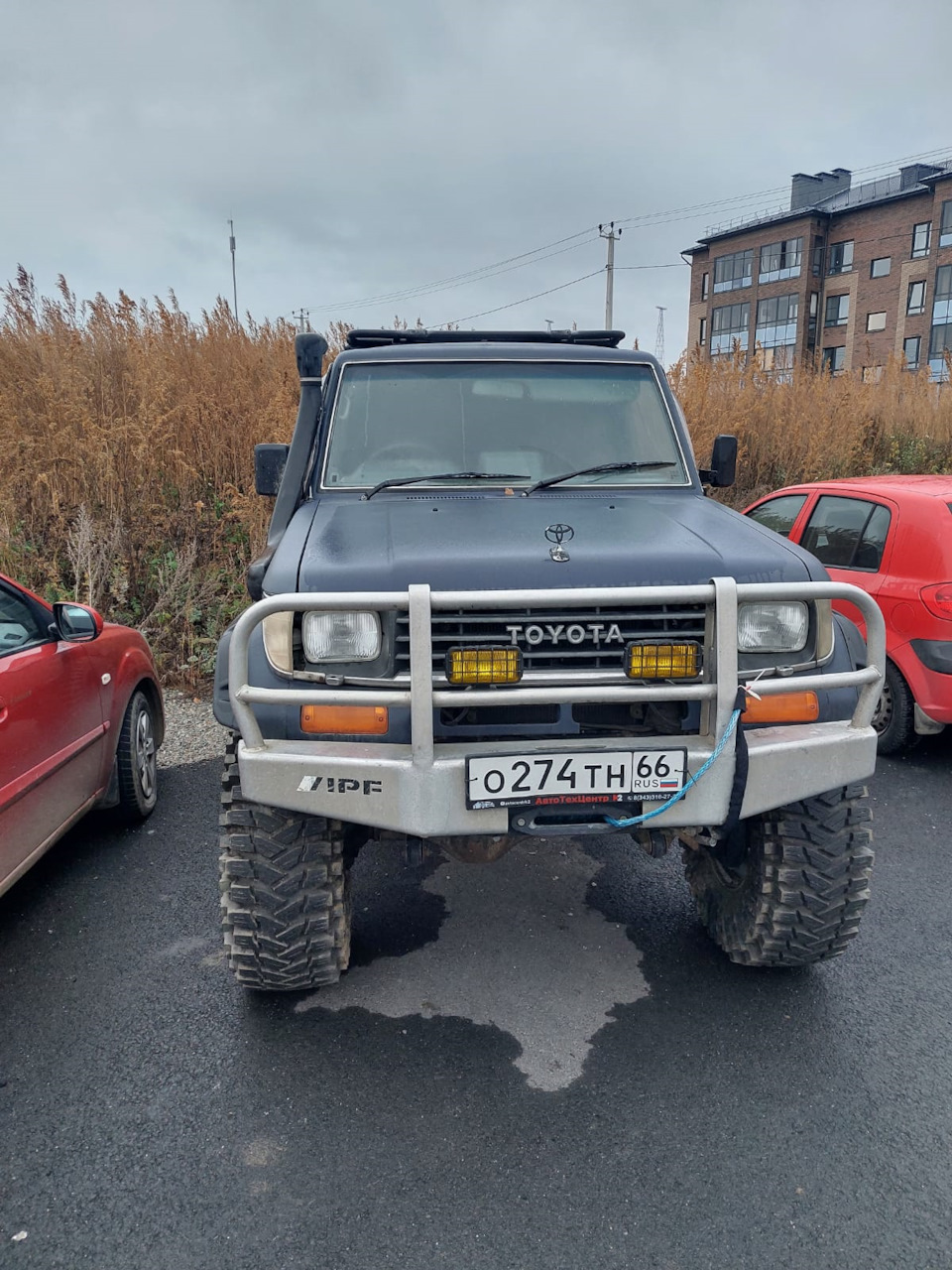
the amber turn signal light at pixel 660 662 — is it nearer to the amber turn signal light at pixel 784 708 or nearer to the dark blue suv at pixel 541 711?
the dark blue suv at pixel 541 711

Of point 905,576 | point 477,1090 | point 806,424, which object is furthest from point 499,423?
point 806,424

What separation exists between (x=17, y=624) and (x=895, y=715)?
15.6 ft

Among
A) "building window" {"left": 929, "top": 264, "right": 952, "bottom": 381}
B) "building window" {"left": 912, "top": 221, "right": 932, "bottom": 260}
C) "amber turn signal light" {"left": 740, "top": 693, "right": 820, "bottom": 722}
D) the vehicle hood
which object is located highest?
"building window" {"left": 912, "top": 221, "right": 932, "bottom": 260}

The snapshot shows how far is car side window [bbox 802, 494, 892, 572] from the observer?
535 cm

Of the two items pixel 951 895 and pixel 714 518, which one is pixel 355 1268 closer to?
pixel 714 518

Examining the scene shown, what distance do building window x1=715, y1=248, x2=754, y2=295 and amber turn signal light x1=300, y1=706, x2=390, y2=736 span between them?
2363 inches

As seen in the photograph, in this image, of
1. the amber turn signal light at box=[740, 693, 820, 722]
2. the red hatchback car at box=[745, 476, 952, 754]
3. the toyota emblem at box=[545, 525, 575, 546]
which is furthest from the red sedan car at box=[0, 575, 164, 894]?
the red hatchback car at box=[745, 476, 952, 754]

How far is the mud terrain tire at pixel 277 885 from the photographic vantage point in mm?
2635

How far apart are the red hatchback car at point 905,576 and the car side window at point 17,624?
445cm

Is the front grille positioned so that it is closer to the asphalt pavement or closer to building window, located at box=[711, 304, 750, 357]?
the asphalt pavement

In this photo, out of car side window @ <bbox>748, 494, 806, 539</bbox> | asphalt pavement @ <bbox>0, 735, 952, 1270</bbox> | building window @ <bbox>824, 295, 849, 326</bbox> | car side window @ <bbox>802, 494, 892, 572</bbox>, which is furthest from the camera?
building window @ <bbox>824, 295, 849, 326</bbox>

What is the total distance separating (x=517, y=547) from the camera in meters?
2.68

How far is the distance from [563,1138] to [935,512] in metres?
4.16

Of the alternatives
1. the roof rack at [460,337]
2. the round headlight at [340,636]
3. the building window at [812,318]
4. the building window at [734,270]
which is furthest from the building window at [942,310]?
the round headlight at [340,636]
